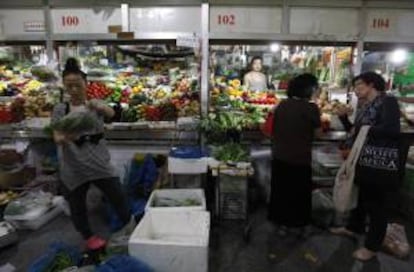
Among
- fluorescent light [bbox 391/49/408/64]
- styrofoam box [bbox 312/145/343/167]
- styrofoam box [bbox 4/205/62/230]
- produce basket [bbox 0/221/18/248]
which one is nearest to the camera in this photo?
produce basket [bbox 0/221/18/248]

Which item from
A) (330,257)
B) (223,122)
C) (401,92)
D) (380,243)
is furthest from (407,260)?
(401,92)

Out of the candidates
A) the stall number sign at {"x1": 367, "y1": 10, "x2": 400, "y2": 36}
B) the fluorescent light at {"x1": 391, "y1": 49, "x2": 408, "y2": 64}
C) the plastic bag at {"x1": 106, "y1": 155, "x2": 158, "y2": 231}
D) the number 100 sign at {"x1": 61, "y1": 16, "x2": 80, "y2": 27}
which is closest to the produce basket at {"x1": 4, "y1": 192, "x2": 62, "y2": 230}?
the plastic bag at {"x1": 106, "y1": 155, "x2": 158, "y2": 231}

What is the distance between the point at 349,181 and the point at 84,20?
3.36 meters

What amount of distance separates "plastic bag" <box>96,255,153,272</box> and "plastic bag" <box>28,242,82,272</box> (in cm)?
53

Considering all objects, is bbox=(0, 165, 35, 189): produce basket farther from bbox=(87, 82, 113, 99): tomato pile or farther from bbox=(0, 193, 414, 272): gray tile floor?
bbox=(87, 82, 113, 99): tomato pile

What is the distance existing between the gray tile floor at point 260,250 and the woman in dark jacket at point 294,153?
0.23m

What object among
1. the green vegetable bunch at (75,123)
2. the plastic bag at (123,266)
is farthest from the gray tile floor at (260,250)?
the green vegetable bunch at (75,123)

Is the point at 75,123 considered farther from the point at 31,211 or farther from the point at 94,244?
the point at 31,211

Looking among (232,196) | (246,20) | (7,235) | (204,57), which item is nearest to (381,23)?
(246,20)

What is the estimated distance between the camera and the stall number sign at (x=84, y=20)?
13.8 ft

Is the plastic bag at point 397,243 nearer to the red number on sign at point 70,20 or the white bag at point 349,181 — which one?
the white bag at point 349,181

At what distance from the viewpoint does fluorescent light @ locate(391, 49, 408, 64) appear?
449cm

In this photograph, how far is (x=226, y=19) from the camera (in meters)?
4.15

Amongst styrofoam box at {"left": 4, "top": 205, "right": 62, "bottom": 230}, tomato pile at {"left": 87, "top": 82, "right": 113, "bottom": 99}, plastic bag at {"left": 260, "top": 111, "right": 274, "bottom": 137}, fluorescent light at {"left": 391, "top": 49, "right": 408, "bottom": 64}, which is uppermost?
fluorescent light at {"left": 391, "top": 49, "right": 408, "bottom": 64}
